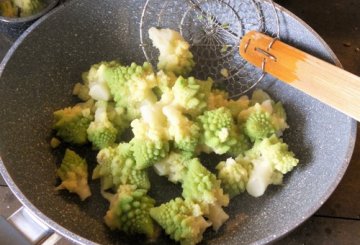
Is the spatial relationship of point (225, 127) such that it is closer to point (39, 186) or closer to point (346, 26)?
point (39, 186)

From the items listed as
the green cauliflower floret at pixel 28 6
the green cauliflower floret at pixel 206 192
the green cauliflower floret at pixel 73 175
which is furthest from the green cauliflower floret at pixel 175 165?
the green cauliflower floret at pixel 28 6

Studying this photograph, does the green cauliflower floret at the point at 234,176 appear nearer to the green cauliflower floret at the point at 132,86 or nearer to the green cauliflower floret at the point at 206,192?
the green cauliflower floret at the point at 206,192

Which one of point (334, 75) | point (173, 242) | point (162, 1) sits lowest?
point (173, 242)

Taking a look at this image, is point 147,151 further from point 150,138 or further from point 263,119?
point 263,119

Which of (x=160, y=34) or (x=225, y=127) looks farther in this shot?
(x=160, y=34)

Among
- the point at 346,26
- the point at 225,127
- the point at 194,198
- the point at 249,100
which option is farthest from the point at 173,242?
the point at 346,26

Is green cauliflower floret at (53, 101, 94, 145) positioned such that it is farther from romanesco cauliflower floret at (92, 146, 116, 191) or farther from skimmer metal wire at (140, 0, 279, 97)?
skimmer metal wire at (140, 0, 279, 97)

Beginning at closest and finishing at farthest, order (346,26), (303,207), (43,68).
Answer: (303,207) < (43,68) < (346,26)
